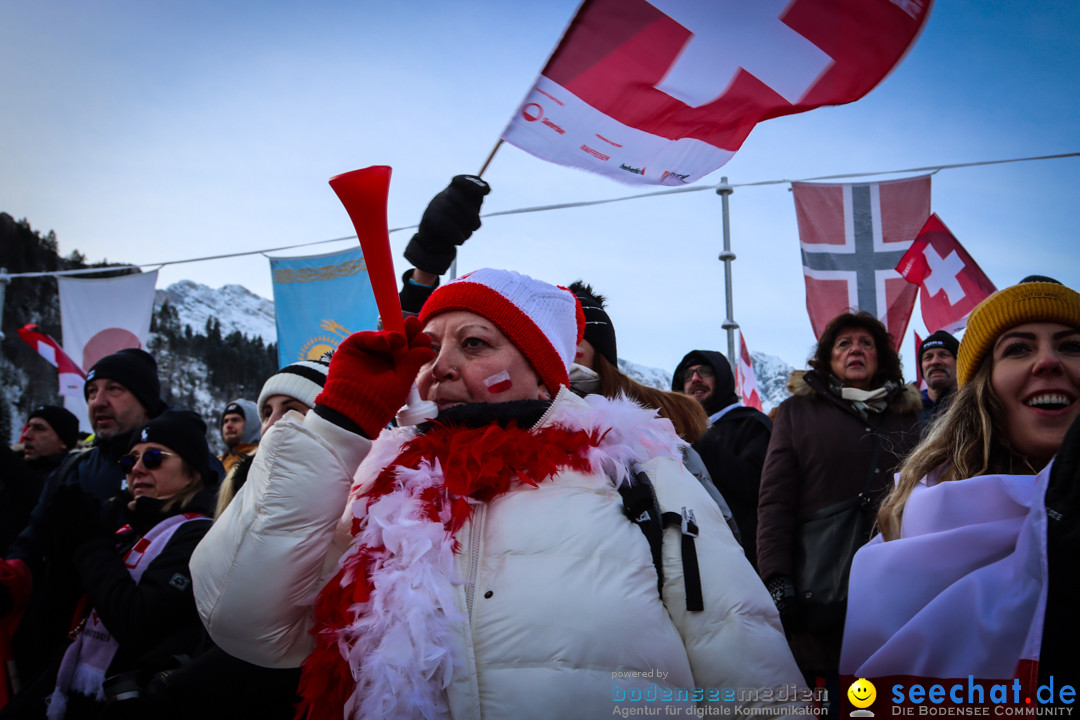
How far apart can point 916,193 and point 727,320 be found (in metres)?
2.14

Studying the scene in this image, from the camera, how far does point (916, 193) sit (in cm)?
678

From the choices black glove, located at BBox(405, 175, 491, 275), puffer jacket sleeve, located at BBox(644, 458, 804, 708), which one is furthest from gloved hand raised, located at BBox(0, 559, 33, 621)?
puffer jacket sleeve, located at BBox(644, 458, 804, 708)

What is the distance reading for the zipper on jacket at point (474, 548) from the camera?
1516 mm

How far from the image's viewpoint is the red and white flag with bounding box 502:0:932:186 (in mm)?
3012

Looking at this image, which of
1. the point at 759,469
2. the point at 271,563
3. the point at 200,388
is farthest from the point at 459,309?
the point at 200,388

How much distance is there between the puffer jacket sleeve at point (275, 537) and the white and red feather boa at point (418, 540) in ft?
0.39

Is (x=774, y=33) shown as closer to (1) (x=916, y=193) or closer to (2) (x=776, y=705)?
(2) (x=776, y=705)

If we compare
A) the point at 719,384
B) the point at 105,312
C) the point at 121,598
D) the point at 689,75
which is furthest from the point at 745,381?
the point at 105,312

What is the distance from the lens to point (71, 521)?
254cm

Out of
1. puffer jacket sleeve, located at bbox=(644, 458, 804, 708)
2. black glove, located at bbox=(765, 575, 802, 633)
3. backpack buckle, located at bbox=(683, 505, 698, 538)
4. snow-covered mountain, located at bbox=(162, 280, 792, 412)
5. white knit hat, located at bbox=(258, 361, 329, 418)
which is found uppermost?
snow-covered mountain, located at bbox=(162, 280, 792, 412)

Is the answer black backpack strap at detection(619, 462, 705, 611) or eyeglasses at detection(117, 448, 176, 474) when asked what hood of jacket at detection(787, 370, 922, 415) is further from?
eyeglasses at detection(117, 448, 176, 474)

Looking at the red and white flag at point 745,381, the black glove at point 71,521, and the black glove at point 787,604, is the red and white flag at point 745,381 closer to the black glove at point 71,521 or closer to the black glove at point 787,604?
the black glove at point 787,604

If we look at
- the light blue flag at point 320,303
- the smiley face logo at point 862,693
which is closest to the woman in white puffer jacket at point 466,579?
the smiley face logo at point 862,693

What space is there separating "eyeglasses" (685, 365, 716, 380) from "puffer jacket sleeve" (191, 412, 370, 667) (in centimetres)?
324
